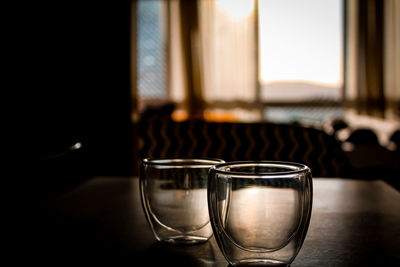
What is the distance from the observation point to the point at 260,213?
332 mm

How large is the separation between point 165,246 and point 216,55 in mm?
4628

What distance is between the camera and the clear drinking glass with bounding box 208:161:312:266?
33cm

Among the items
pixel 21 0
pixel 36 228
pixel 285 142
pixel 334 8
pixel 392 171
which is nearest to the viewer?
pixel 36 228

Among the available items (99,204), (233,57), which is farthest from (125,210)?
(233,57)

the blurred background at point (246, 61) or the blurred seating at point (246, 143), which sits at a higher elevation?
the blurred background at point (246, 61)

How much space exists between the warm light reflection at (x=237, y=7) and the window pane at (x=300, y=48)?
12 cm

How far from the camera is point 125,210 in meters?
0.56

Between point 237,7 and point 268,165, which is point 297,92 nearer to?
point 237,7

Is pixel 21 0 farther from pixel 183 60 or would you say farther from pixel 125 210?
pixel 125 210

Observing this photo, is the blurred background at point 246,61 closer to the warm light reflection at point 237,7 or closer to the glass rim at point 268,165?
the warm light reflection at point 237,7

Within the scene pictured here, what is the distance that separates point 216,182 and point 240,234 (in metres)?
0.04

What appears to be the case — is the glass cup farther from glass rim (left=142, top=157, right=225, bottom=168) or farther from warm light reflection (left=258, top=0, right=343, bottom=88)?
warm light reflection (left=258, top=0, right=343, bottom=88)

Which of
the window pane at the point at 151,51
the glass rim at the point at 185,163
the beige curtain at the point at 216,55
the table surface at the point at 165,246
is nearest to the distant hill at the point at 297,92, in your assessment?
the beige curtain at the point at 216,55

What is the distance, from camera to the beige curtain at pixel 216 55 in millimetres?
4898
